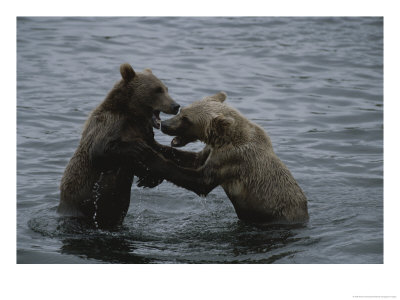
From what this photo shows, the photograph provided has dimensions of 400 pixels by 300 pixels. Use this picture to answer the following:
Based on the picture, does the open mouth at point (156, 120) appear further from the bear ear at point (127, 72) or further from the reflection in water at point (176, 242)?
the reflection in water at point (176, 242)

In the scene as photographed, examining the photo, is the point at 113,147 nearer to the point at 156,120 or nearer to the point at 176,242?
the point at 156,120

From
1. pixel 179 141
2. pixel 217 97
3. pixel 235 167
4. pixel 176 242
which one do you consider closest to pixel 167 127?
pixel 179 141

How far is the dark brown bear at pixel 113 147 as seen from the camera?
8.78m

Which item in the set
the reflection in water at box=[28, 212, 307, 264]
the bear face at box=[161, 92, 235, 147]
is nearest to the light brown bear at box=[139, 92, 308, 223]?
the bear face at box=[161, 92, 235, 147]

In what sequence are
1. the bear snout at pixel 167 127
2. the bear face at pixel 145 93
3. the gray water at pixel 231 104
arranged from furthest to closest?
the bear face at pixel 145 93
the bear snout at pixel 167 127
the gray water at pixel 231 104

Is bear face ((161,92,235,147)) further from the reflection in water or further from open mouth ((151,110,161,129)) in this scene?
the reflection in water

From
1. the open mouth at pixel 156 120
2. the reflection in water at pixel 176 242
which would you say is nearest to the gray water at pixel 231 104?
the reflection in water at pixel 176 242

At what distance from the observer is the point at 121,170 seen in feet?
29.6

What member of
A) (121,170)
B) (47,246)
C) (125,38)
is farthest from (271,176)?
(125,38)

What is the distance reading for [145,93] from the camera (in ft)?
29.2

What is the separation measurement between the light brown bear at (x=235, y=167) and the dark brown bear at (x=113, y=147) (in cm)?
26

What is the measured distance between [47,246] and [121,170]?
137 cm

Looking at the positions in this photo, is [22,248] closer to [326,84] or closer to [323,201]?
[323,201]

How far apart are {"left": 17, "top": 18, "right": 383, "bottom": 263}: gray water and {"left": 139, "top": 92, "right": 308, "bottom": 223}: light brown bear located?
36cm
